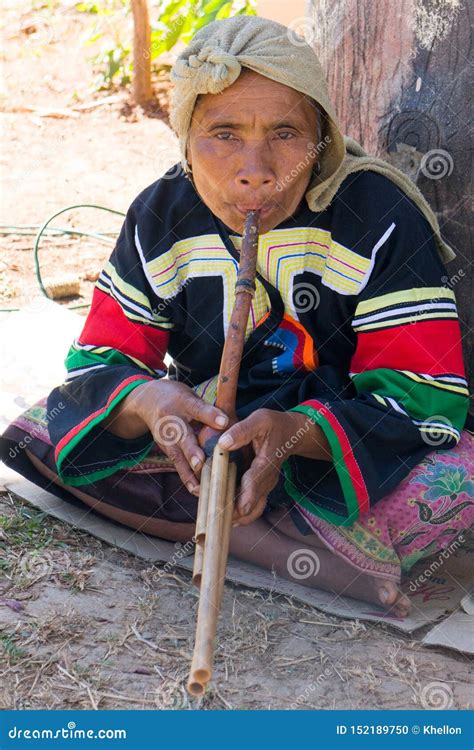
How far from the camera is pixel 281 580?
2.46 metres

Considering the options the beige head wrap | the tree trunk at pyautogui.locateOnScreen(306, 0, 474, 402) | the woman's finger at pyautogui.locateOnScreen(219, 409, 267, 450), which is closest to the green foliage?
the tree trunk at pyautogui.locateOnScreen(306, 0, 474, 402)

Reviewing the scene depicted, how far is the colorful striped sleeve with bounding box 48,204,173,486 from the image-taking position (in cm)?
247

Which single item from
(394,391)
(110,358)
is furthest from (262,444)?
(110,358)

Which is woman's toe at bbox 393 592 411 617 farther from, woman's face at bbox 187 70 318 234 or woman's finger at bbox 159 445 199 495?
woman's face at bbox 187 70 318 234

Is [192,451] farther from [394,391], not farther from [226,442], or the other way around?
[394,391]

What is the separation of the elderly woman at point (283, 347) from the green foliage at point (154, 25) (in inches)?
163

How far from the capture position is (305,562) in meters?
2.44

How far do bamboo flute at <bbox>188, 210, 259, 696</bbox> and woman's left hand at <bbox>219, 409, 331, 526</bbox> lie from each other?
36mm

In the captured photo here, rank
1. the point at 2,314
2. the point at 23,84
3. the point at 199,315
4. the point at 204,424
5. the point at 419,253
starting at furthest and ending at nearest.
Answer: the point at 23,84, the point at 2,314, the point at 199,315, the point at 419,253, the point at 204,424

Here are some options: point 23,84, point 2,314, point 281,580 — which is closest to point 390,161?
point 281,580

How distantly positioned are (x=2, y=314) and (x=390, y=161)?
201 cm

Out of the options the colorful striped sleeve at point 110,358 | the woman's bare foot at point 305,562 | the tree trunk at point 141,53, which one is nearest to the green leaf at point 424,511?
the woman's bare foot at point 305,562

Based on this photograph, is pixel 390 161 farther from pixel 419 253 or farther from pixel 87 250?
pixel 87 250

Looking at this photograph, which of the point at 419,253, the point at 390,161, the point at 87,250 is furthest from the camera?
the point at 87,250
